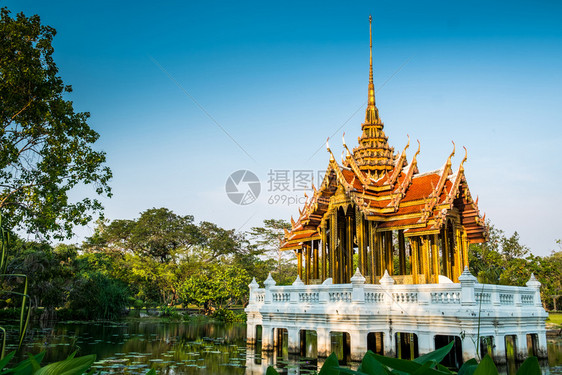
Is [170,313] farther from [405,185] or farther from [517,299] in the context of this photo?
[517,299]

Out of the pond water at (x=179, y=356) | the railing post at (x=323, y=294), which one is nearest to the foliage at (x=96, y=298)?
the pond water at (x=179, y=356)

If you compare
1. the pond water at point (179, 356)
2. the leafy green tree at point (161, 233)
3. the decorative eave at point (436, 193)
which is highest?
the leafy green tree at point (161, 233)

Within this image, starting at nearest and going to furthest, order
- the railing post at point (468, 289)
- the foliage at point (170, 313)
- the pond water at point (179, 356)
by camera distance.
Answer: the pond water at point (179, 356)
the railing post at point (468, 289)
the foliage at point (170, 313)

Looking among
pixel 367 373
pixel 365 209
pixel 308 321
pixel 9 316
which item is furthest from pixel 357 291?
pixel 9 316

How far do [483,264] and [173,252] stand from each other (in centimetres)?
2258

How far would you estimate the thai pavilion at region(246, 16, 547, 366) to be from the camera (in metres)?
10.6

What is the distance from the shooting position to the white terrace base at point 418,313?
10180 millimetres

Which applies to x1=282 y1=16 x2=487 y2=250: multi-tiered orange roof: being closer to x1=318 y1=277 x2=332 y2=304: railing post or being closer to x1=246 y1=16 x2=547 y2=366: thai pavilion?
x1=246 y1=16 x2=547 y2=366: thai pavilion

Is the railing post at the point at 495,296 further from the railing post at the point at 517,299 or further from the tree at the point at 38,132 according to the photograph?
the tree at the point at 38,132

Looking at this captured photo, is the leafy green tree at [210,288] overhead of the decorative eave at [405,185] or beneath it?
beneath

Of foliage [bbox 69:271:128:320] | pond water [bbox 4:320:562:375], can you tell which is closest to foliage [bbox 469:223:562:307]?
pond water [bbox 4:320:562:375]

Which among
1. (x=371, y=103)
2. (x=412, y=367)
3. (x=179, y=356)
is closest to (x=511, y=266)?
(x=371, y=103)

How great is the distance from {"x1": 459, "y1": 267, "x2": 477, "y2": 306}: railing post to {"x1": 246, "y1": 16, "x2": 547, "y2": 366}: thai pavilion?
0.02 meters

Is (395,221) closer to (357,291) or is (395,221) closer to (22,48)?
(357,291)
